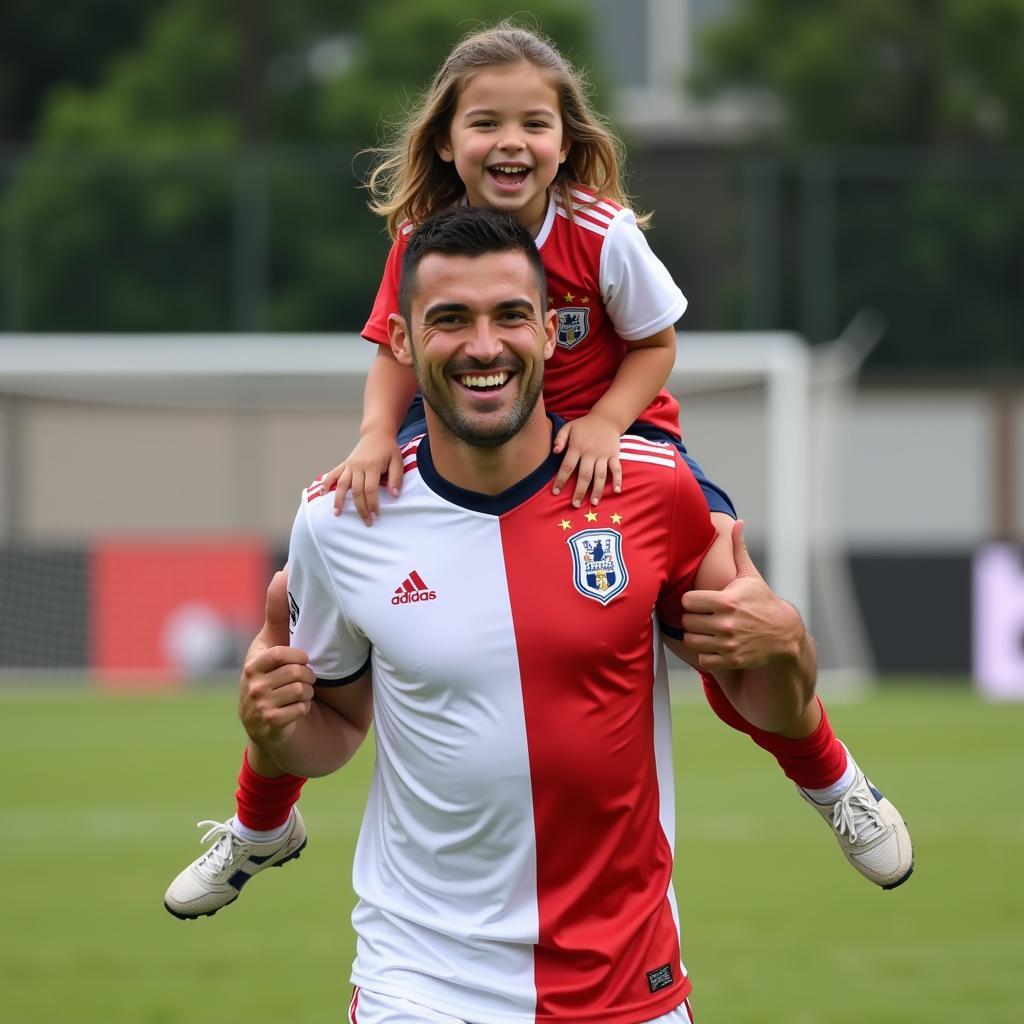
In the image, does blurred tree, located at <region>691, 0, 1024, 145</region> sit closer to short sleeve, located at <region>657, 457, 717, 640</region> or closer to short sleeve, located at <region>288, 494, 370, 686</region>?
Answer: short sleeve, located at <region>657, 457, 717, 640</region>

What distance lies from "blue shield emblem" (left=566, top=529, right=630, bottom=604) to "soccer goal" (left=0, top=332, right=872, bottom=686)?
13699mm

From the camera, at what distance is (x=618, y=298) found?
195 inches

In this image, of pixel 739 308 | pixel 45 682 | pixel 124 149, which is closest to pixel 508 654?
pixel 45 682

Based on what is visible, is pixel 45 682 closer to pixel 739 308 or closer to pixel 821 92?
pixel 739 308

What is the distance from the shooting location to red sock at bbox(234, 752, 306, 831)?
491 cm

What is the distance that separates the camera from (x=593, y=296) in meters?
4.96

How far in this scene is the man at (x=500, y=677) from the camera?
4168 mm

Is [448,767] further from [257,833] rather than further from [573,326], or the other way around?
[573,326]

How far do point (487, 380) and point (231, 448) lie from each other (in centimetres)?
2172

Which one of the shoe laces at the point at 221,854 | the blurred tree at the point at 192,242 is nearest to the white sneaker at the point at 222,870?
the shoe laces at the point at 221,854

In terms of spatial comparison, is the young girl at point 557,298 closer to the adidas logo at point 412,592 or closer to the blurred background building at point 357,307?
the adidas logo at point 412,592

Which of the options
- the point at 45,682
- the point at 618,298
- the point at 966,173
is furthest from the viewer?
the point at 966,173

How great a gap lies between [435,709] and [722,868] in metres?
7.50

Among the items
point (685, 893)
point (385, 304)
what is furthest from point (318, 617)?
point (685, 893)
